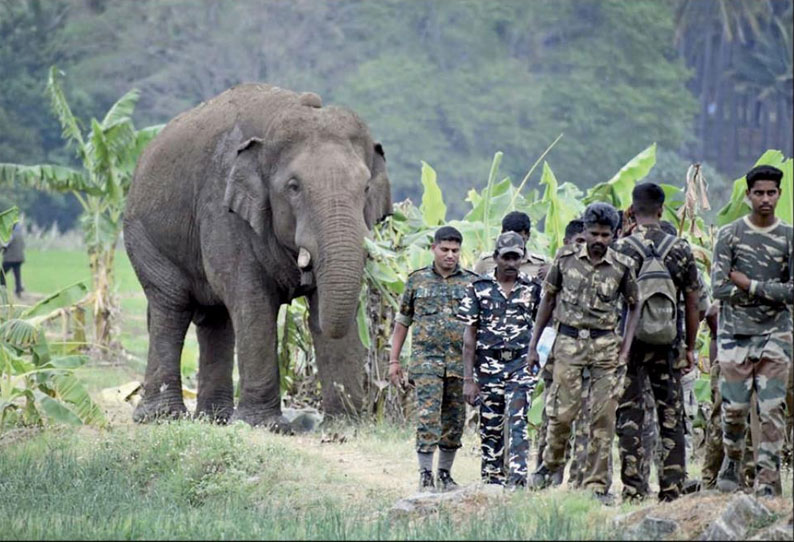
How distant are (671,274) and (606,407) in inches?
37.8

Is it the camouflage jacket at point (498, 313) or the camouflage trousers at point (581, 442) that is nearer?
the camouflage trousers at point (581, 442)

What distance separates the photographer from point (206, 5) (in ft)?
206

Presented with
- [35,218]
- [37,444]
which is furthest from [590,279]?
[35,218]

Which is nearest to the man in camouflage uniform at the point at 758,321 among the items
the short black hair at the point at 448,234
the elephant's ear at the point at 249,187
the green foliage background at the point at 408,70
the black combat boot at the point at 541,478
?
the black combat boot at the point at 541,478

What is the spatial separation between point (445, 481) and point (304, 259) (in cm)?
323

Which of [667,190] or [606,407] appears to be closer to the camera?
[606,407]

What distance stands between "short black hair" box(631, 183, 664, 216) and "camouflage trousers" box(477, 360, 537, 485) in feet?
4.81

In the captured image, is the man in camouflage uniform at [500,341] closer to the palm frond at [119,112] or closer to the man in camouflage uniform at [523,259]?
the man in camouflage uniform at [523,259]

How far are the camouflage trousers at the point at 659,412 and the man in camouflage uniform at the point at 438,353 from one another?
5.03 feet

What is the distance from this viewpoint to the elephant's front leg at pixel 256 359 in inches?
598

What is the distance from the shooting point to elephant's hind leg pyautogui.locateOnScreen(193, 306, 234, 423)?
55.2 ft

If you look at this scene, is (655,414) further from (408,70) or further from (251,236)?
(408,70)

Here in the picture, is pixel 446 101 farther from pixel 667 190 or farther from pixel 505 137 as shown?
pixel 667 190

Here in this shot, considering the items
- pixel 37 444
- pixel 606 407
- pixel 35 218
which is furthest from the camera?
pixel 35 218
